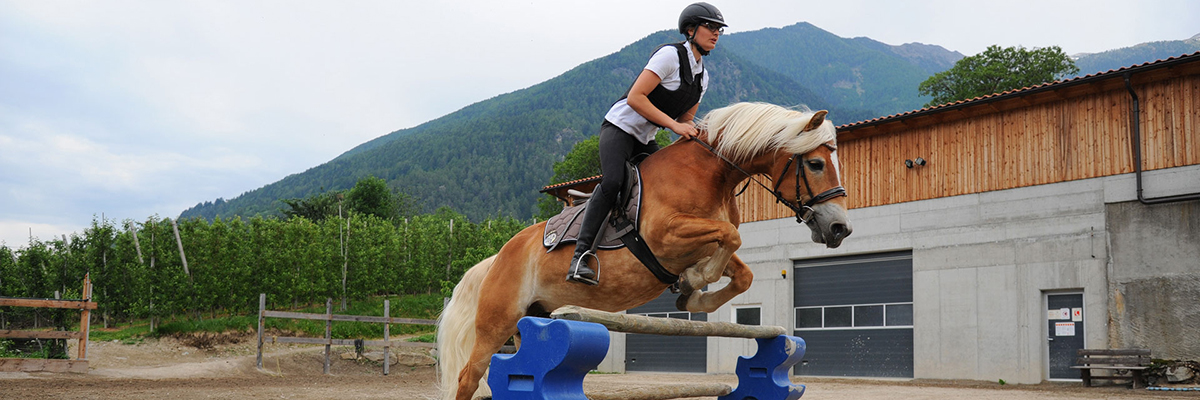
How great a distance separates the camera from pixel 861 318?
19391mm

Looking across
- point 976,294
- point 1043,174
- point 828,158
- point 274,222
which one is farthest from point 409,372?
point 828,158

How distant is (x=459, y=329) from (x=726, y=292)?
1.92 m

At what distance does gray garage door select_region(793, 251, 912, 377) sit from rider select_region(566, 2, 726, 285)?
1464 centimetres

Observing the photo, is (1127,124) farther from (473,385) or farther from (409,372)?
(409,372)

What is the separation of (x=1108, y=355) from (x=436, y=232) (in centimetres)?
3448

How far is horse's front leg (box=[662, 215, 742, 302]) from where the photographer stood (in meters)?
3.80

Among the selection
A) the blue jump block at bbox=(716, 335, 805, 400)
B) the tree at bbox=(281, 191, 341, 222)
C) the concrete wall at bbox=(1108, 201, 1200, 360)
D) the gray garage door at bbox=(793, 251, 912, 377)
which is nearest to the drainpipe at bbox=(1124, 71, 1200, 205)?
the concrete wall at bbox=(1108, 201, 1200, 360)

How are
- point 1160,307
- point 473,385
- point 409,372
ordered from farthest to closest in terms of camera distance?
point 409,372
point 1160,307
point 473,385

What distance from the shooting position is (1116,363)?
14484 mm

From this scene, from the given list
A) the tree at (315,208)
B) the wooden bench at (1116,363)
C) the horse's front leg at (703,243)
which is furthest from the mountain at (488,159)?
the horse's front leg at (703,243)

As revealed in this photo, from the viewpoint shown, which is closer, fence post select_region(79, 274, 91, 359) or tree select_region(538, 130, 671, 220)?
fence post select_region(79, 274, 91, 359)

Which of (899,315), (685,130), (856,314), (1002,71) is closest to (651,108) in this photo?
(685,130)

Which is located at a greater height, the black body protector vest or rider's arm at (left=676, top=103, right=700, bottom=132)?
the black body protector vest

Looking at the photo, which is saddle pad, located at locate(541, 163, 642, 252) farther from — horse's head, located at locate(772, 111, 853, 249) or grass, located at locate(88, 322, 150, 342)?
grass, located at locate(88, 322, 150, 342)
